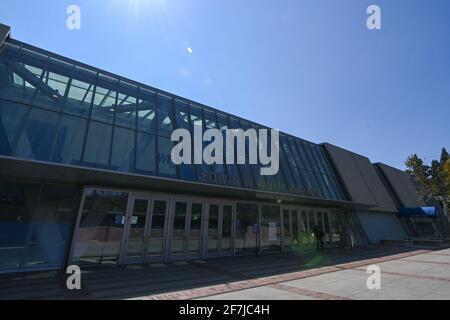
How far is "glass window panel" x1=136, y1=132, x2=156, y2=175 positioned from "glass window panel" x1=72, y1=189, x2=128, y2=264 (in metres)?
1.52

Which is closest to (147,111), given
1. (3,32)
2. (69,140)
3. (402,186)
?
(69,140)

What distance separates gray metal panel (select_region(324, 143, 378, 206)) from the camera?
24433mm

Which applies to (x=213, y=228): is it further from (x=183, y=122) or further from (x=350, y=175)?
(x=350, y=175)

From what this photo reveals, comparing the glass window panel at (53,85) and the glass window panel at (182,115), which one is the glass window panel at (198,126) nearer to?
the glass window panel at (182,115)

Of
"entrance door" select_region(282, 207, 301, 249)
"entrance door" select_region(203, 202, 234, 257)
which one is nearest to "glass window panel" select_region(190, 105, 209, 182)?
"entrance door" select_region(203, 202, 234, 257)

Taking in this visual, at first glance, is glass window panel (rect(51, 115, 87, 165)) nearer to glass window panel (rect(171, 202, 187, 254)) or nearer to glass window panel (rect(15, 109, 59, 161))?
glass window panel (rect(15, 109, 59, 161))

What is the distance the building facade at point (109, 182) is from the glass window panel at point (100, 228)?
4 centimetres

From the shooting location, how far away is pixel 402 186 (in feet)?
120

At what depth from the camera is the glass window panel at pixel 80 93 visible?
446 inches

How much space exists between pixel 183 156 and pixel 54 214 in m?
5.93

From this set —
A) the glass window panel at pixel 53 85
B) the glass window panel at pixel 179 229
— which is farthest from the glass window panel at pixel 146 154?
the glass window panel at pixel 53 85

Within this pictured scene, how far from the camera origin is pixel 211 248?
1423 centimetres
